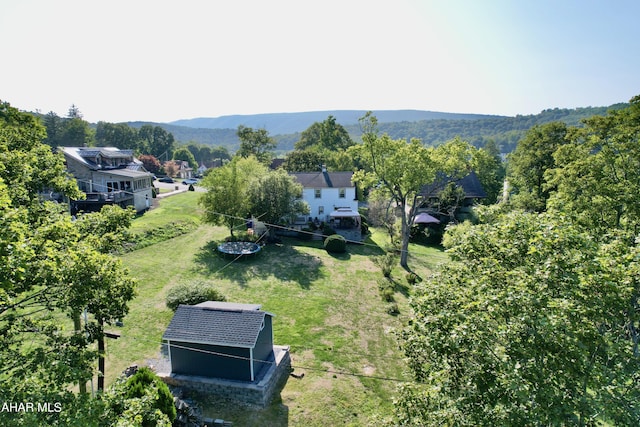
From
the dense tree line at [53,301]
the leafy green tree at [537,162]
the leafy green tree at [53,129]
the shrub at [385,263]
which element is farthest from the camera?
the leafy green tree at [53,129]

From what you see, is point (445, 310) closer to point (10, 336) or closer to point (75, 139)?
point (10, 336)

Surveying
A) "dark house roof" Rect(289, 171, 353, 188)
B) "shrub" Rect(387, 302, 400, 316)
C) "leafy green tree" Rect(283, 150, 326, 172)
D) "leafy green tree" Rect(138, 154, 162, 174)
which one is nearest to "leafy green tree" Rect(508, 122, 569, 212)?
"dark house roof" Rect(289, 171, 353, 188)

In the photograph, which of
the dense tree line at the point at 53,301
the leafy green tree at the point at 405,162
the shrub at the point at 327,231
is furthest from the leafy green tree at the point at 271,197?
the dense tree line at the point at 53,301

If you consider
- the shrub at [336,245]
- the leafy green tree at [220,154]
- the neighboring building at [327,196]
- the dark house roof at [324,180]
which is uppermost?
the leafy green tree at [220,154]

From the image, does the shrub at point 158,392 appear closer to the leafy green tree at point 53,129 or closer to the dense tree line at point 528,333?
the dense tree line at point 528,333

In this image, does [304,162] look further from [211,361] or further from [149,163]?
[211,361]

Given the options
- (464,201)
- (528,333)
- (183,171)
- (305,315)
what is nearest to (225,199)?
(305,315)

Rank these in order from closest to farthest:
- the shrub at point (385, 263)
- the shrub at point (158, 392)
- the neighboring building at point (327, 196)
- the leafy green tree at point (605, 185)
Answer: the shrub at point (158, 392)
the leafy green tree at point (605, 185)
the shrub at point (385, 263)
the neighboring building at point (327, 196)
